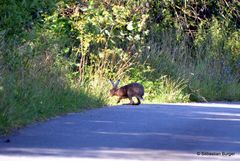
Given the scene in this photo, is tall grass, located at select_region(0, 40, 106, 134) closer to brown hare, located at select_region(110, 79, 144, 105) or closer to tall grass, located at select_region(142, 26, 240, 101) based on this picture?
brown hare, located at select_region(110, 79, 144, 105)

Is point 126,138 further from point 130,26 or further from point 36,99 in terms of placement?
point 130,26

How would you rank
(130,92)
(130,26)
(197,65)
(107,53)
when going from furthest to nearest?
(197,65)
(130,26)
(107,53)
(130,92)

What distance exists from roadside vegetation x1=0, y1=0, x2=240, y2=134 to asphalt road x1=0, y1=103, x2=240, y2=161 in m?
0.72

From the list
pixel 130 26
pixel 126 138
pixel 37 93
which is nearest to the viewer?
pixel 126 138

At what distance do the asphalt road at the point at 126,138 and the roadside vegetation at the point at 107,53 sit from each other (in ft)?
2.37

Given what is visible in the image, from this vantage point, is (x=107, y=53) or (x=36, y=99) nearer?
(x=36, y=99)

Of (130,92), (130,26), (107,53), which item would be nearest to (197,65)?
(130,26)

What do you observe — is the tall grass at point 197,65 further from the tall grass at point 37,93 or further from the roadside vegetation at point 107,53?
the tall grass at point 37,93

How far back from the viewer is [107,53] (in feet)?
77.3

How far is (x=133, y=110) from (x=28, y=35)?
3040 mm

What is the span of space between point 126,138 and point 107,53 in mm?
11263

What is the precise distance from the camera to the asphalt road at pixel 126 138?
35.2 ft

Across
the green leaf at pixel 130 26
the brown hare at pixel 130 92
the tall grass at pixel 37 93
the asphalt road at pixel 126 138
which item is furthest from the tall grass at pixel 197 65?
the asphalt road at pixel 126 138

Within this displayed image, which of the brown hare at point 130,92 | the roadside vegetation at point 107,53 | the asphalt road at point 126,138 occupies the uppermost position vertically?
the roadside vegetation at point 107,53
